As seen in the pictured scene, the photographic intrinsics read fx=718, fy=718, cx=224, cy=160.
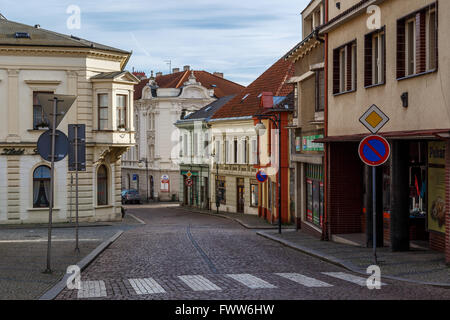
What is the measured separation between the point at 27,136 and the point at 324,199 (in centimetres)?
1815

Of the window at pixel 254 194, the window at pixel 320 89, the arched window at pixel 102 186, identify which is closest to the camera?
the window at pixel 320 89

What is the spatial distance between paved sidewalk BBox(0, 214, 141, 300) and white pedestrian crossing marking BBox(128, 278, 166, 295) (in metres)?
1.53

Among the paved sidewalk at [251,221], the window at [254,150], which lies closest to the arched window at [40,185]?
the paved sidewalk at [251,221]

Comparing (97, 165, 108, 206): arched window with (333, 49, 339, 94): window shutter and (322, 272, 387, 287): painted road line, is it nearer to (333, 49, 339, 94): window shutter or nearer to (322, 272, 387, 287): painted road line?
(333, 49, 339, 94): window shutter

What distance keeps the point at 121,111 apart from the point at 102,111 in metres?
1.09

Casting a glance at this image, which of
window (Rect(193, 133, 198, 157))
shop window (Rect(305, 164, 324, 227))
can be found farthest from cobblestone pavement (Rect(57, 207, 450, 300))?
window (Rect(193, 133, 198, 157))

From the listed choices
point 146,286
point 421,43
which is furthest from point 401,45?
point 146,286

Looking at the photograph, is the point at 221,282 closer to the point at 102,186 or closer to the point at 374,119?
the point at 374,119

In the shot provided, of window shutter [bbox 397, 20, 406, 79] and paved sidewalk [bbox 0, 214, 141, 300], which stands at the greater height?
window shutter [bbox 397, 20, 406, 79]

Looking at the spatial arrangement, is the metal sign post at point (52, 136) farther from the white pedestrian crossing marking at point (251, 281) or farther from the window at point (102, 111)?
the window at point (102, 111)

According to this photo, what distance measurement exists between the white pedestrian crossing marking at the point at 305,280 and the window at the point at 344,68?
795cm

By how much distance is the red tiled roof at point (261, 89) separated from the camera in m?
43.2

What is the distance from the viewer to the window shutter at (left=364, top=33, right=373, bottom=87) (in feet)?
63.2

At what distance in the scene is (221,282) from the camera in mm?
13062
